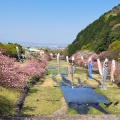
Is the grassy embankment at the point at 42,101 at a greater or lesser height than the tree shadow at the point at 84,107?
greater

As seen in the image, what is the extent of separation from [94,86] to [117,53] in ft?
75.3

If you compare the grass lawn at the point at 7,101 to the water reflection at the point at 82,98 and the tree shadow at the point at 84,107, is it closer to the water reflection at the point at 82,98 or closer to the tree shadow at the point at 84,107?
the water reflection at the point at 82,98

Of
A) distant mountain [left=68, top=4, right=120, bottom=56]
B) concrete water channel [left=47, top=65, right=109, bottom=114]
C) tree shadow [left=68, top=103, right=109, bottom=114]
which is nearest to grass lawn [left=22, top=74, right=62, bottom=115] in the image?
concrete water channel [left=47, top=65, right=109, bottom=114]

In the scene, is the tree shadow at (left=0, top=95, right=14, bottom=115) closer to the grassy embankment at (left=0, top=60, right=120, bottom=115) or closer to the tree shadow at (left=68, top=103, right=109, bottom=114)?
the grassy embankment at (left=0, top=60, right=120, bottom=115)

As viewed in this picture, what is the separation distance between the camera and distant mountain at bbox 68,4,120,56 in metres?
88.6

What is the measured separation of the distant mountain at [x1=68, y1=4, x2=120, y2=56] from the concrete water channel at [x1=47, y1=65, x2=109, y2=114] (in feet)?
156

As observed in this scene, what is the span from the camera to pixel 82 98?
32094mm

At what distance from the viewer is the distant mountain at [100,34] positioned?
3487 inches

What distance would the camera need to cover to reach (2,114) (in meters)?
21.7

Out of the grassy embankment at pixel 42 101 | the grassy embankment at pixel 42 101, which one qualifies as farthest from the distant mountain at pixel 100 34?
the grassy embankment at pixel 42 101

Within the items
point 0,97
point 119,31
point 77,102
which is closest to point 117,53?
point 119,31

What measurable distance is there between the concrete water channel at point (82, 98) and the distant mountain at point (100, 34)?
156 ft

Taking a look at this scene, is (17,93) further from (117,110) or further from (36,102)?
(117,110)

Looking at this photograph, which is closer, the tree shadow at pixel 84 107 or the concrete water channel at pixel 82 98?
the tree shadow at pixel 84 107
